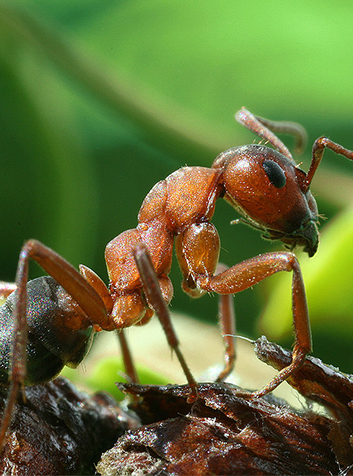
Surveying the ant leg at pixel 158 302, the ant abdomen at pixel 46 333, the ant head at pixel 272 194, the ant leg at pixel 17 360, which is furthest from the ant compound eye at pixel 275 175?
the ant leg at pixel 17 360

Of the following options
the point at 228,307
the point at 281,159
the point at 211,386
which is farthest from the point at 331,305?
the point at 211,386

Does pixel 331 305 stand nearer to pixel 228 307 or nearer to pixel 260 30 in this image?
pixel 228 307

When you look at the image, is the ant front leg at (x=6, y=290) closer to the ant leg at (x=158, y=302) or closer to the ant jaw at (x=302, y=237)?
the ant leg at (x=158, y=302)

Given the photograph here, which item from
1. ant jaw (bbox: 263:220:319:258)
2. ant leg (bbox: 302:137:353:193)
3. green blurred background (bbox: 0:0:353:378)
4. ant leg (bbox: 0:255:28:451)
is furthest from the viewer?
green blurred background (bbox: 0:0:353:378)

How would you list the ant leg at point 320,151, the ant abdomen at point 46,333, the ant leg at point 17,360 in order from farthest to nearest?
the ant leg at point 320,151 → the ant abdomen at point 46,333 → the ant leg at point 17,360

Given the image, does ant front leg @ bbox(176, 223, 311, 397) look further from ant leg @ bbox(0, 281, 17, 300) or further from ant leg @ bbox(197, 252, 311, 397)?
ant leg @ bbox(0, 281, 17, 300)

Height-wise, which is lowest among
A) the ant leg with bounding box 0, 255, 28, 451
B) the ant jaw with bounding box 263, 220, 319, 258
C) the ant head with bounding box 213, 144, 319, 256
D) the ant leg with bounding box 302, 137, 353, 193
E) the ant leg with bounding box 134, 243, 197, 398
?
the ant leg with bounding box 0, 255, 28, 451

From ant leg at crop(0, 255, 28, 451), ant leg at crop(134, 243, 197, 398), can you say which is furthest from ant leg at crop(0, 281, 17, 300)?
ant leg at crop(134, 243, 197, 398)
